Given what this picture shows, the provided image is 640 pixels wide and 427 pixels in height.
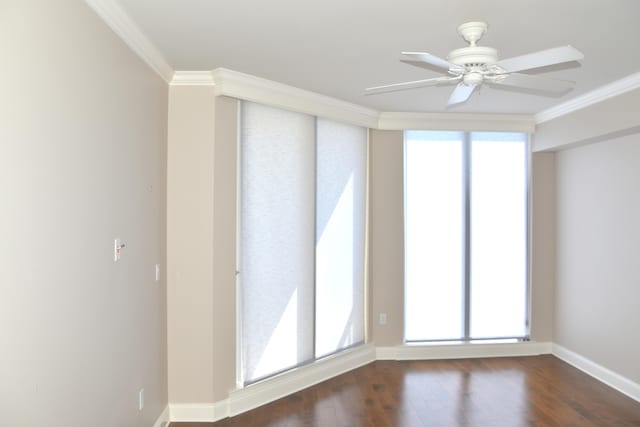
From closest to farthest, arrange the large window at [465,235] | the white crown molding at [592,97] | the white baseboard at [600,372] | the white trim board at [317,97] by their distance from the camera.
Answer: the white trim board at [317,97]
the white crown molding at [592,97]
the white baseboard at [600,372]
the large window at [465,235]

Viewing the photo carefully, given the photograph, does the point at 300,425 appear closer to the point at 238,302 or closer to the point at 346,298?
the point at 238,302

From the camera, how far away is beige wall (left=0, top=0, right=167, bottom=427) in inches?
59.8

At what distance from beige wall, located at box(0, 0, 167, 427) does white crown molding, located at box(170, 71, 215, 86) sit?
34 centimetres

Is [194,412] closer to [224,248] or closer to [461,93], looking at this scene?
[224,248]

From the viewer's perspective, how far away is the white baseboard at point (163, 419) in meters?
3.13

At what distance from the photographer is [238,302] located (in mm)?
3570

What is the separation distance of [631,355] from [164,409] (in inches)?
150

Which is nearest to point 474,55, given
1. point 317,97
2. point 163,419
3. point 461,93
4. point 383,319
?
point 461,93

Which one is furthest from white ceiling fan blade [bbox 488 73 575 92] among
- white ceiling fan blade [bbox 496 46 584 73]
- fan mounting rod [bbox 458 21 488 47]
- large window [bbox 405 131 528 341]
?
large window [bbox 405 131 528 341]

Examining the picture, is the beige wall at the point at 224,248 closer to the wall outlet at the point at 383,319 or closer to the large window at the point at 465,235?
the wall outlet at the point at 383,319

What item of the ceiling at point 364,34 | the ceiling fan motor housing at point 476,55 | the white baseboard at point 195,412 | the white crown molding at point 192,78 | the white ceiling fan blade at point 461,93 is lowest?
the white baseboard at point 195,412

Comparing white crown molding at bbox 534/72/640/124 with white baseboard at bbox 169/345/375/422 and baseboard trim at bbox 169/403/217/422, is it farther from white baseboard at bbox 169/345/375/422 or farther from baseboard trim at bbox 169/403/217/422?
baseboard trim at bbox 169/403/217/422

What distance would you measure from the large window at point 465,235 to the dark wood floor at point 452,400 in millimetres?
515

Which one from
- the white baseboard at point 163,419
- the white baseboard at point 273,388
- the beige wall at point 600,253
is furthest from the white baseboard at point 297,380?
the beige wall at point 600,253
